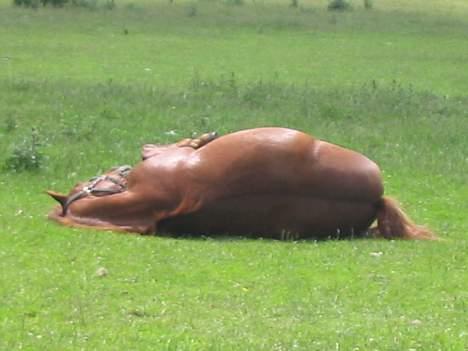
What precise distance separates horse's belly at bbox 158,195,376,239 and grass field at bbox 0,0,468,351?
6.3 inches

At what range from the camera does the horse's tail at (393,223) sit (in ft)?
35.0

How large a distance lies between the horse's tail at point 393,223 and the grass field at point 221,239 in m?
0.21

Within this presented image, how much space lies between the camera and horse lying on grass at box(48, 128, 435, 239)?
33.9 feet

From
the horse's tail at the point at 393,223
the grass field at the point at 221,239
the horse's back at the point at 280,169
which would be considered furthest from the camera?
the horse's tail at the point at 393,223

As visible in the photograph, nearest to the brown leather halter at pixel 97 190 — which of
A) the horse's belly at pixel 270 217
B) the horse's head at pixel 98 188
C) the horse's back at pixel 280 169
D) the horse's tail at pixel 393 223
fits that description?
the horse's head at pixel 98 188

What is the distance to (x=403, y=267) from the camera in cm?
945

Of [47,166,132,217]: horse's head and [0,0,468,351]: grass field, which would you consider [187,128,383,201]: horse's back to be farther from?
[47,166,132,217]: horse's head

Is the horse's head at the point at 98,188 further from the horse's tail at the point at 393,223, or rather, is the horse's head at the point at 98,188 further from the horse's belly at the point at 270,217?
the horse's tail at the point at 393,223

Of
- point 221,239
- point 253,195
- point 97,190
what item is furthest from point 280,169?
point 97,190

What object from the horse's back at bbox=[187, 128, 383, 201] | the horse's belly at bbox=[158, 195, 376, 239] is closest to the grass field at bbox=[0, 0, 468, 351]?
the horse's belly at bbox=[158, 195, 376, 239]

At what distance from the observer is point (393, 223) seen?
1070 centimetres

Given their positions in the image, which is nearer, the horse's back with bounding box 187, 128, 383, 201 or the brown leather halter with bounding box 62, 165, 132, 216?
the horse's back with bounding box 187, 128, 383, 201

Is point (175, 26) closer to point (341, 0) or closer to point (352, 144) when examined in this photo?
point (341, 0)

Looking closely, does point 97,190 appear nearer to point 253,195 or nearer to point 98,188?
point 98,188
